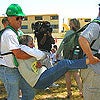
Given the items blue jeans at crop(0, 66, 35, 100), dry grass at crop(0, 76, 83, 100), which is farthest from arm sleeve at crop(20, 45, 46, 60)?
dry grass at crop(0, 76, 83, 100)

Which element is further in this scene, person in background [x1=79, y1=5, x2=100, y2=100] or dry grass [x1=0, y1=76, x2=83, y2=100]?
dry grass [x1=0, y1=76, x2=83, y2=100]

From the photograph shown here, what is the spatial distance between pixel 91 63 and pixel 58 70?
497 millimetres

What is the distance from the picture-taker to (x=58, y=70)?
379 centimetres

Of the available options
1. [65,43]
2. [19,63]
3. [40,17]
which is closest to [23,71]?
[19,63]

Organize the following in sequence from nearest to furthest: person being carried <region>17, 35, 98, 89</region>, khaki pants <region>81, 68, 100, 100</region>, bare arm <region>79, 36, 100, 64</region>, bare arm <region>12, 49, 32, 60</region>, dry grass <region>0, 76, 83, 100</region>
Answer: bare arm <region>79, 36, 100, 64</region>, khaki pants <region>81, 68, 100, 100</region>, bare arm <region>12, 49, 32, 60</region>, person being carried <region>17, 35, 98, 89</region>, dry grass <region>0, 76, 83, 100</region>

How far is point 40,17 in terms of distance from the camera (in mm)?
72062

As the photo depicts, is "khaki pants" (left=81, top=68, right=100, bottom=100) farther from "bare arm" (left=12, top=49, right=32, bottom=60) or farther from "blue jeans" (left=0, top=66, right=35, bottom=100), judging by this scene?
"blue jeans" (left=0, top=66, right=35, bottom=100)

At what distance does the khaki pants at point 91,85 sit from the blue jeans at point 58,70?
0.11 metres

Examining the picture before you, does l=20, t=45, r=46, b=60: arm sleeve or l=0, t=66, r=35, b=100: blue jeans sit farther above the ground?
l=20, t=45, r=46, b=60: arm sleeve

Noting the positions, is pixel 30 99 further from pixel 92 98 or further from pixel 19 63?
pixel 92 98

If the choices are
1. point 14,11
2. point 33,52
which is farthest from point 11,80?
point 14,11

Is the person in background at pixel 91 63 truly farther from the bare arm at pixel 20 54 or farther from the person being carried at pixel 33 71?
the bare arm at pixel 20 54

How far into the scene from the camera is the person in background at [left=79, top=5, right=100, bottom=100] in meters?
3.33

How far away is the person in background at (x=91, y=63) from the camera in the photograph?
3.33 metres
